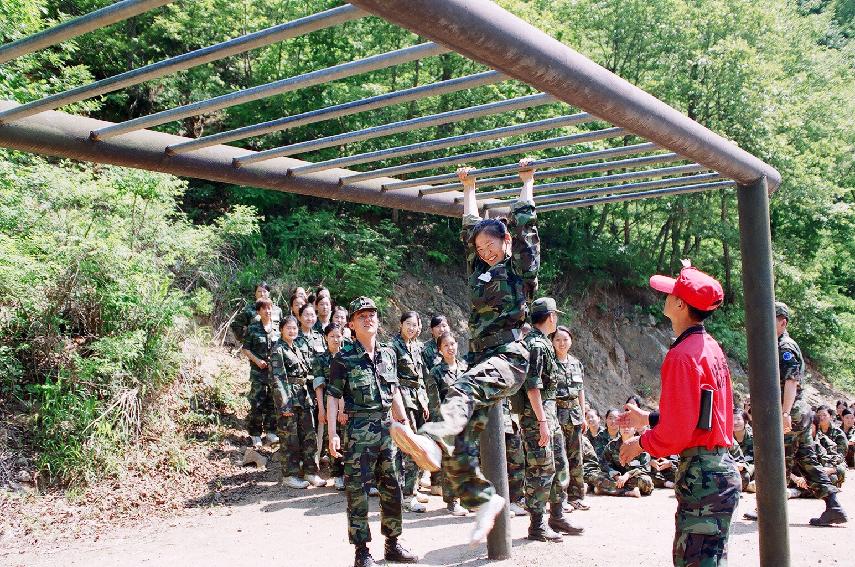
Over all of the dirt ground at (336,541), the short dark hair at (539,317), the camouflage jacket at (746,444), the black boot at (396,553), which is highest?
the short dark hair at (539,317)

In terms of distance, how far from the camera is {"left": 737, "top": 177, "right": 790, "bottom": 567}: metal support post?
209 inches

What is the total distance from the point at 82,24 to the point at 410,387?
641 cm

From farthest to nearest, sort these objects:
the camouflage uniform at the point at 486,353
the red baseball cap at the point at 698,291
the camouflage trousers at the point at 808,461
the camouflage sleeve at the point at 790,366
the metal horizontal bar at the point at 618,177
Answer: the camouflage trousers at the point at 808,461, the camouflage sleeve at the point at 790,366, the metal horizontal bar at the point at 618,177, the camouflage uniform at the point at 486,353, the red baseball cap at the point at 698,291

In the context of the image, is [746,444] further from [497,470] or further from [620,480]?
[497,470]

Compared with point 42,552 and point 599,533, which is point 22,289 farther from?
point 599,533

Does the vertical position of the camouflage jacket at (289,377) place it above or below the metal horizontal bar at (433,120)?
below

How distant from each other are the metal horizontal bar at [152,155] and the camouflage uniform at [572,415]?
3261 millimetres

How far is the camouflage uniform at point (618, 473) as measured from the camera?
1008 centimetres

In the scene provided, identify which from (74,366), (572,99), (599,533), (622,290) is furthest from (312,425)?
(622,290)

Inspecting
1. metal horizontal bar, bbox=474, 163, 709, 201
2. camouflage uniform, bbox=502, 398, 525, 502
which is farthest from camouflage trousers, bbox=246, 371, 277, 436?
metal horizontal bar, bbox=474, 163, 709, 201

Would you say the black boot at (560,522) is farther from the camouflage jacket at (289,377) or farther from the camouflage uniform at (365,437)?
the camouflage jacket at (289,377)

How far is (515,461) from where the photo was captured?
827 cm

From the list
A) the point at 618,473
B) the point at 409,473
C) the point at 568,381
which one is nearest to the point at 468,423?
the point at 568,381

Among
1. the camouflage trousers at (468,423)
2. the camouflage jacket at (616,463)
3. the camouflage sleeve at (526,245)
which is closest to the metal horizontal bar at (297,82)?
the camouflage sleeve at (526,245)
